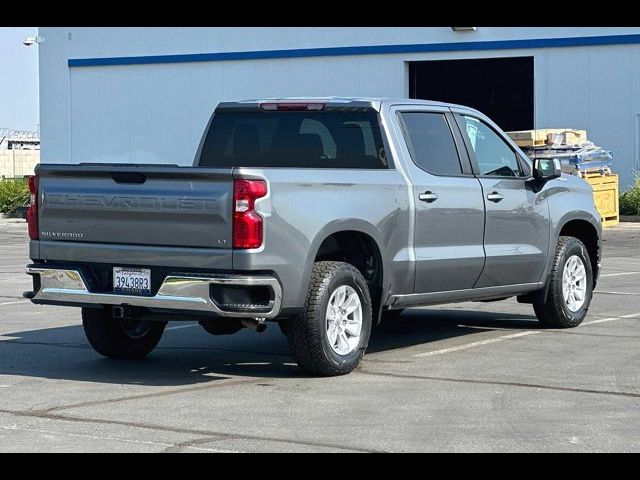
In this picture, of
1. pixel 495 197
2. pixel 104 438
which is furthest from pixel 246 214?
pixel 495 197

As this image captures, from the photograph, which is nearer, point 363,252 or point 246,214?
point 246,214

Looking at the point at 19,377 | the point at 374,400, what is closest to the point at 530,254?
the point at 374,400

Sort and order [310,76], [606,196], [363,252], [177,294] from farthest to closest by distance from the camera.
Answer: [310,76]
[606,196]
[363,252]
[177,294]

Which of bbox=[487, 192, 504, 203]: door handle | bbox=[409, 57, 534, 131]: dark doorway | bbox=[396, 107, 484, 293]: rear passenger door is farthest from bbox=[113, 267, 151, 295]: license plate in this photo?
bbox=[409, 57, 534, 131]: dark doorway

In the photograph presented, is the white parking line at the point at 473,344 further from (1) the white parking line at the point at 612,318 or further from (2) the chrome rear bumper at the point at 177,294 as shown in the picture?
(2) the chrome rear bumper at the point at 177,294

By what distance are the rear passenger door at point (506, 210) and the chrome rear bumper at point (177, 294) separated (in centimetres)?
275

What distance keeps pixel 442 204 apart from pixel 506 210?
3.11 ft

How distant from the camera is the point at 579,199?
12.6m

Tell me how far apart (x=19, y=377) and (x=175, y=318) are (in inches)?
51.7

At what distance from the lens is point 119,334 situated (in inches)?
418

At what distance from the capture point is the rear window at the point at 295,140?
10.6m

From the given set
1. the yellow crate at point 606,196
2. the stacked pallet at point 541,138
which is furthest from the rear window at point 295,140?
the yellow crate at point 606,196

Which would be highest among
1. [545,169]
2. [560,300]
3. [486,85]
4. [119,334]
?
[486,85]

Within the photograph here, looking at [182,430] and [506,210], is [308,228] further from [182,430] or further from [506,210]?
[506,210]
